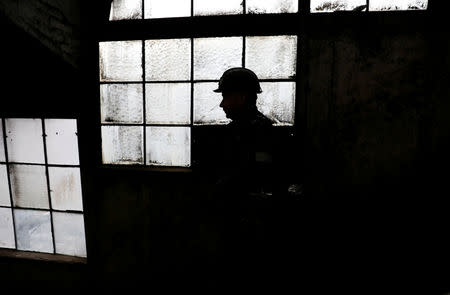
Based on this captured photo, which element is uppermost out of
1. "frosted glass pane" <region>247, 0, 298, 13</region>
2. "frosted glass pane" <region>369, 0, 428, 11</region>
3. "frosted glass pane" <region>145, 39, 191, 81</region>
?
"frosted glass pane" <region>247, 0, 298, 13</region>

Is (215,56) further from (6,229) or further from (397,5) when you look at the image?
(6,229)

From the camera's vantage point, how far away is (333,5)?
241 cm

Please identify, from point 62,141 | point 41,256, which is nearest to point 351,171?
point 62,141

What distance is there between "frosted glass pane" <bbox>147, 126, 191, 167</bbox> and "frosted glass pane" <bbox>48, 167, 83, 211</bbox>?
1.06 metres

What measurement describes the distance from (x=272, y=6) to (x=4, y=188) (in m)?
3.98

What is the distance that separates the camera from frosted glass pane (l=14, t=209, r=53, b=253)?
325 centimetres

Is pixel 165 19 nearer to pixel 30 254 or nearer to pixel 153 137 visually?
pixel 153 137

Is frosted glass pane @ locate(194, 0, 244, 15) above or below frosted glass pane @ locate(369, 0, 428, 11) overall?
above

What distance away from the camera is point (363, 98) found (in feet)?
7.75

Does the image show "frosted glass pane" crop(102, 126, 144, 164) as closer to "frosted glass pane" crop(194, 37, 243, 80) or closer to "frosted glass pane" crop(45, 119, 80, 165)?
"frosted glass pane" crop(45, 119, 80, 165)

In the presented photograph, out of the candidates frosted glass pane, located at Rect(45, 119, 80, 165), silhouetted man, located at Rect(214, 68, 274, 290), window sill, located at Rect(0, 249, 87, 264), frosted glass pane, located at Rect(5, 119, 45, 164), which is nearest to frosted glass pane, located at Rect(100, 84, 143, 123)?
frosted glass pane, located at Rect(45, 119, 80, 165)

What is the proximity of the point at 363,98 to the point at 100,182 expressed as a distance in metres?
2.99

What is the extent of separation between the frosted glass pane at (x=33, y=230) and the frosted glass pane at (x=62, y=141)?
79 centimetres

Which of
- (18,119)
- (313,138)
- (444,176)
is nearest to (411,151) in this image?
(444,176)
